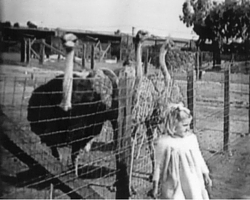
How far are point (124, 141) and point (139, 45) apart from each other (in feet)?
0.82

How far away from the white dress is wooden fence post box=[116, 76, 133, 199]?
0.31ft

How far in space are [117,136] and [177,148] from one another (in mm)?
190

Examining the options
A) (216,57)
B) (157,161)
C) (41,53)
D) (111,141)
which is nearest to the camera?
(41,53)

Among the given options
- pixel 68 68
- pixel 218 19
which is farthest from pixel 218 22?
pixel 68 68

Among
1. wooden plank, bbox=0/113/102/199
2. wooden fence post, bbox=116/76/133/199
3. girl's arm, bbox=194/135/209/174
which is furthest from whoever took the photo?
girl's arm, bbox=194/135/209/174

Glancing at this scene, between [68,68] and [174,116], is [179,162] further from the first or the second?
Answer: [68,68]

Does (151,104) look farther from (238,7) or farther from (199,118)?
(238,7)

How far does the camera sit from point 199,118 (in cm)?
132

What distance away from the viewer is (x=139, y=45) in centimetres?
114

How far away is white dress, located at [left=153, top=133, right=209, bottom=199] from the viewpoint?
122cm

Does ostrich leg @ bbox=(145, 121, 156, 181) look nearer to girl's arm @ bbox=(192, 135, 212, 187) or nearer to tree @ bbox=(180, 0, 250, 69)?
girl's arm @ bbox=(192, 135, 212, 187)

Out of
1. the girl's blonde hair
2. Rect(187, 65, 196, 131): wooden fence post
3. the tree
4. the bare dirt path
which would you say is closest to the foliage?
the tree

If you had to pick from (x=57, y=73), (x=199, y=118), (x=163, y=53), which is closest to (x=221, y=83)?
(x=199, y=118)

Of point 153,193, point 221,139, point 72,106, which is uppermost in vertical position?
point 72,106
